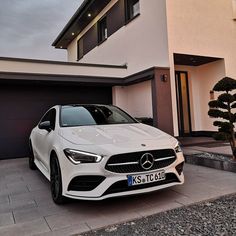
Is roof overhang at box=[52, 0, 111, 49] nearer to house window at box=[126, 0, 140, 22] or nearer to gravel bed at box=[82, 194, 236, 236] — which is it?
house window at box=[126, 0, 140, 22]

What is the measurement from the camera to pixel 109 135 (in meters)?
3.17

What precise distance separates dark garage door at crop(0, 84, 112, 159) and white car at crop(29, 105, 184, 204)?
177 inches

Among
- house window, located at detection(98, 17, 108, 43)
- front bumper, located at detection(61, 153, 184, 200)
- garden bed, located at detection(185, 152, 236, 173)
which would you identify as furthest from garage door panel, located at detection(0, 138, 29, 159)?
house window, located at detection(98, 17, 108, 43)

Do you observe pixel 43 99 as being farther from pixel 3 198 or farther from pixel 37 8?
pixel 37 8

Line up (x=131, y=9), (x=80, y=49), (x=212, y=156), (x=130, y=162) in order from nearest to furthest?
(x=130, y=162)
(x=212, y=156)
(x=131, y=9)
(x=80, y=49)

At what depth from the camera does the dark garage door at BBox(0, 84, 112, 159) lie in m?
7.33

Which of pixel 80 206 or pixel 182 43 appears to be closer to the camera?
pixel 80 206

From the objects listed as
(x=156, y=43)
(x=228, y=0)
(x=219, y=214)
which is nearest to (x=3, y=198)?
(x=219, y=214)

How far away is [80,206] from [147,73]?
192 inches

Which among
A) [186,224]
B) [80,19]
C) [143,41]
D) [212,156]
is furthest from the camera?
[80,19]

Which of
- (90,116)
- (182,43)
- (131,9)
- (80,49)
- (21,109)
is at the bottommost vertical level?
(90,116)

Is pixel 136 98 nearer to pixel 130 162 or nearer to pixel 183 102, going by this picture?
pixel 183 102

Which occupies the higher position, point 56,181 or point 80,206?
point 56,181

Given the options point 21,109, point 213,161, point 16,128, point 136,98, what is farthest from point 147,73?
point 16,128
